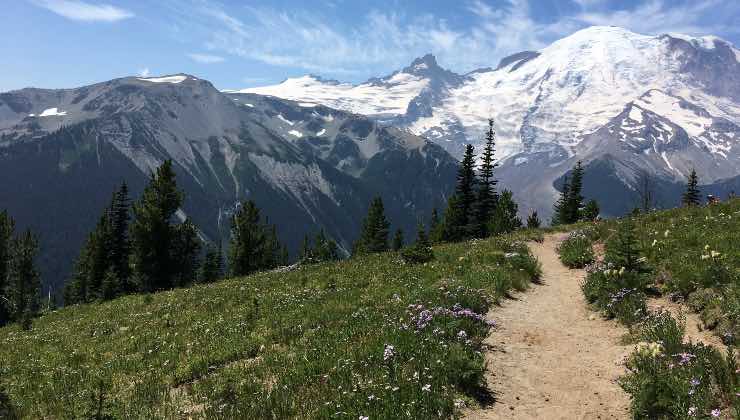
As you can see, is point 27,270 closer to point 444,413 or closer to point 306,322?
point 306,322

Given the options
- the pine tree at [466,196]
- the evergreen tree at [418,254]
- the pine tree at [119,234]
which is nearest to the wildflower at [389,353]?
the evergreen tree at [418,254]

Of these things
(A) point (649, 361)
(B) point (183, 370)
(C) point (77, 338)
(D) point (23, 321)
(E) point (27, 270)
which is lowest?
(E) point (27, 270)

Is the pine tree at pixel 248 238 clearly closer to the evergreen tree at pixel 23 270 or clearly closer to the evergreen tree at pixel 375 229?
the evergreen tree at pixel 23 270

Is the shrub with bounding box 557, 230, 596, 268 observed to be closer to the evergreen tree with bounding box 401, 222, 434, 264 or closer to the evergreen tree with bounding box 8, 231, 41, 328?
the evergreen tree with bounding box 401, 222, 434, 264

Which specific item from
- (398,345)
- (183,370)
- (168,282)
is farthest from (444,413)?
(168,282)

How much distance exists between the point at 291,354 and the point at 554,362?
5704 mm

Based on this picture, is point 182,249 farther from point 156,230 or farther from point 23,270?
point 23,270

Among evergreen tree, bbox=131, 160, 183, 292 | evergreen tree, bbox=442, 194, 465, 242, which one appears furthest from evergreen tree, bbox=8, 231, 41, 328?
evergreen tree, bbox=442, 194, 465, 242

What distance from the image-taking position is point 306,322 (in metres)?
15.0

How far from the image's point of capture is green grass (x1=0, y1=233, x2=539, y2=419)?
9.18m

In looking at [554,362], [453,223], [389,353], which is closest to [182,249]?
[453,223]

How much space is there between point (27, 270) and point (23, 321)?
4497cm

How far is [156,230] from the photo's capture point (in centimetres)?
5484

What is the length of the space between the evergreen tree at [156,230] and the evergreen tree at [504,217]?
4404 centimetres
